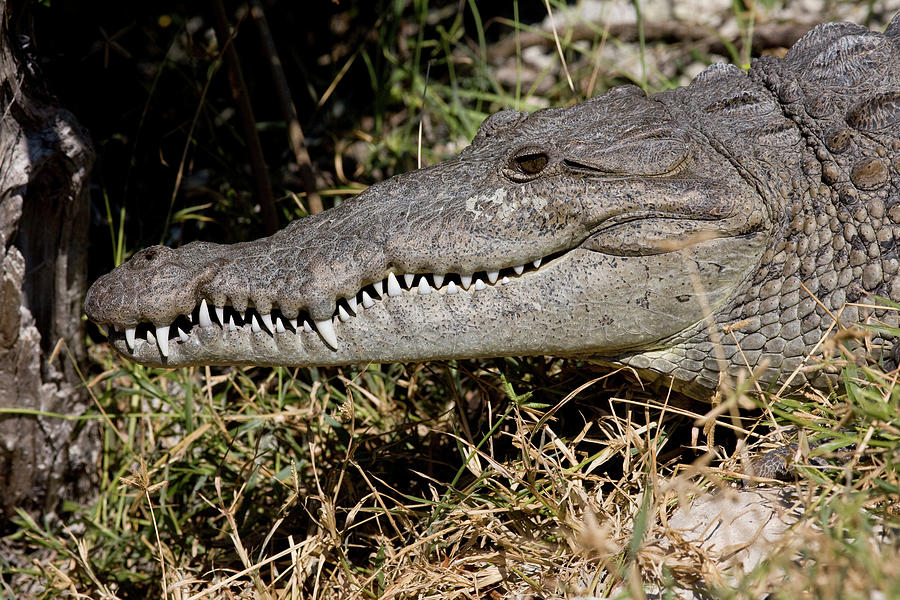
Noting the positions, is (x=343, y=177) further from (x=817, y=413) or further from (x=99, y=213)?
(x=817, y=413)

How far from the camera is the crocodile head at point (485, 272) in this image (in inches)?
94.1

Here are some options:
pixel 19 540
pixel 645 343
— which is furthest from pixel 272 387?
pixel 645 343

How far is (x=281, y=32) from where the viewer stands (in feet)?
16.0

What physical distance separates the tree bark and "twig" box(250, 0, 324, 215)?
90 cm

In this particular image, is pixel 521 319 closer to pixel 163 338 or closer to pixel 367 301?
pixel 367 301

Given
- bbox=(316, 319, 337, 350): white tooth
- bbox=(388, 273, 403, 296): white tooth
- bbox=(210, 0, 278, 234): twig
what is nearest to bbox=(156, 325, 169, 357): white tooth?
bbox=(316, 319, 337, 350): white tooth

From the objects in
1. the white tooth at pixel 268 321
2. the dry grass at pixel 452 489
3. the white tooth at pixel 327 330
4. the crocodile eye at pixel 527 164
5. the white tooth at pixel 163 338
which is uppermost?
the crocodile eye at pixel 527 164

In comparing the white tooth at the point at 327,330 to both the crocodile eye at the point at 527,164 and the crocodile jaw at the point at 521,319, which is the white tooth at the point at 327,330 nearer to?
the crocodile jaw at the point at 521,319

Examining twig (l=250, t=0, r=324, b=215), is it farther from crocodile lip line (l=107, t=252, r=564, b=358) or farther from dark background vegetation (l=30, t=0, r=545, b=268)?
crocodile lip line (l=107, t=252, r=564, b=358)

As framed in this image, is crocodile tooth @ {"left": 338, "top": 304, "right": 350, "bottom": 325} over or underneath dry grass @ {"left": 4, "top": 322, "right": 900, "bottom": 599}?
over

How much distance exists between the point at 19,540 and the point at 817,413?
3.17 metres

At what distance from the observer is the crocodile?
7.86 feet

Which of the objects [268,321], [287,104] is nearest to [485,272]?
[268,321]

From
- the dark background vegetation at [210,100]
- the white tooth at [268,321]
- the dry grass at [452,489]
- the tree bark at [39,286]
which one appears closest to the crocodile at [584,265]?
the white tooth at [268,321]
